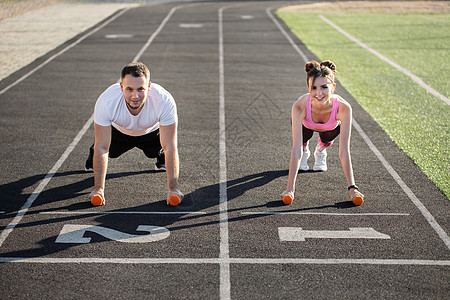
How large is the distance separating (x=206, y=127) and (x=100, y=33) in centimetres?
1321

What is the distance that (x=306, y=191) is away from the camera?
6934 mm

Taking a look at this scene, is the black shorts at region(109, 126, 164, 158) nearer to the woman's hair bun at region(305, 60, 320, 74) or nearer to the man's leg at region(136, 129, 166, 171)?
the man's leg at region(136, 129, 166, 171)

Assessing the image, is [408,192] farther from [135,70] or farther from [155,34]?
[155,34]

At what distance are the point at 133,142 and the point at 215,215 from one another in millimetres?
1488

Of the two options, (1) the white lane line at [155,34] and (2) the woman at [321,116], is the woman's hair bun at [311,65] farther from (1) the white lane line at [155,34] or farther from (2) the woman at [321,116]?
(1) the white lane line at [155,34]

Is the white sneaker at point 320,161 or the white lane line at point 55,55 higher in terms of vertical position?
the white sneaker at point 320,161

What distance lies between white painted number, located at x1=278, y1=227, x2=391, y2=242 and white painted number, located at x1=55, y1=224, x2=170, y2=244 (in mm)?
1222

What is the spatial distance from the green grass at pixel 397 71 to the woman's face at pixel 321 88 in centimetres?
209

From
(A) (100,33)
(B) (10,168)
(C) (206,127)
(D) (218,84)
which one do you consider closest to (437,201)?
(C) (206,127)

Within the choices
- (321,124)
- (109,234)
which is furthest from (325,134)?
(109,234)

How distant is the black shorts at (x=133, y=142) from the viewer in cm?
688

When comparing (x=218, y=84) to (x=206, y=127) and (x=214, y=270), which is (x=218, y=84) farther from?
(x=214, y=270)

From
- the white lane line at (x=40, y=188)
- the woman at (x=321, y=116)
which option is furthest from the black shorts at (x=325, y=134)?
the white lane line at (x=40, y=188)

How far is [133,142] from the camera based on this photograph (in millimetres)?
6961
